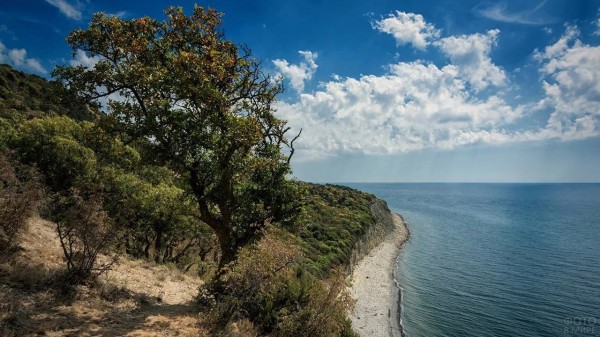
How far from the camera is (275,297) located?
16.2 metres

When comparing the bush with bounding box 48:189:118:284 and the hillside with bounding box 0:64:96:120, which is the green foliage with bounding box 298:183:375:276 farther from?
the hillside with bounding box 0:64:96:120

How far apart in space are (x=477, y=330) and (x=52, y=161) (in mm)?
45382

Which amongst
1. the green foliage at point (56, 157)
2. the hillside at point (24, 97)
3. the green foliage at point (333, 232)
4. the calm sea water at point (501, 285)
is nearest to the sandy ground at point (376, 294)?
the calm sea water at point (501, 285)

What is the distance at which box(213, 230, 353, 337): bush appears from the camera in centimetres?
1321

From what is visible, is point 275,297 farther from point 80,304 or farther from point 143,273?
point 80,304

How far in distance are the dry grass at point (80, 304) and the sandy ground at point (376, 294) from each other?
40.5 ft

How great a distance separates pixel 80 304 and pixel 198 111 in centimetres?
777

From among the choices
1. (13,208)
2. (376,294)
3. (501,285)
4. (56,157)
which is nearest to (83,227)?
(13,208)

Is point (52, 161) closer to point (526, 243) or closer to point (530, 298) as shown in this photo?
point (530, 298)

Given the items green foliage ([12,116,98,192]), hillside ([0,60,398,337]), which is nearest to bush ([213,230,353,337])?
hillside ([0,60,398,337])

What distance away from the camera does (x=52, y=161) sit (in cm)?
3030

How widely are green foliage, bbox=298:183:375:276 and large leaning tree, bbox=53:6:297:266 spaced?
17.7 m

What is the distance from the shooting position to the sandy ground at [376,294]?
37.8 m

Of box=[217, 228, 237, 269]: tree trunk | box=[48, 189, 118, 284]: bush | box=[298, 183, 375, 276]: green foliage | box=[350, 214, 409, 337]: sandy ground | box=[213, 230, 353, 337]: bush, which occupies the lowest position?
box=[350, 214, 409, 337]: sandy ground
